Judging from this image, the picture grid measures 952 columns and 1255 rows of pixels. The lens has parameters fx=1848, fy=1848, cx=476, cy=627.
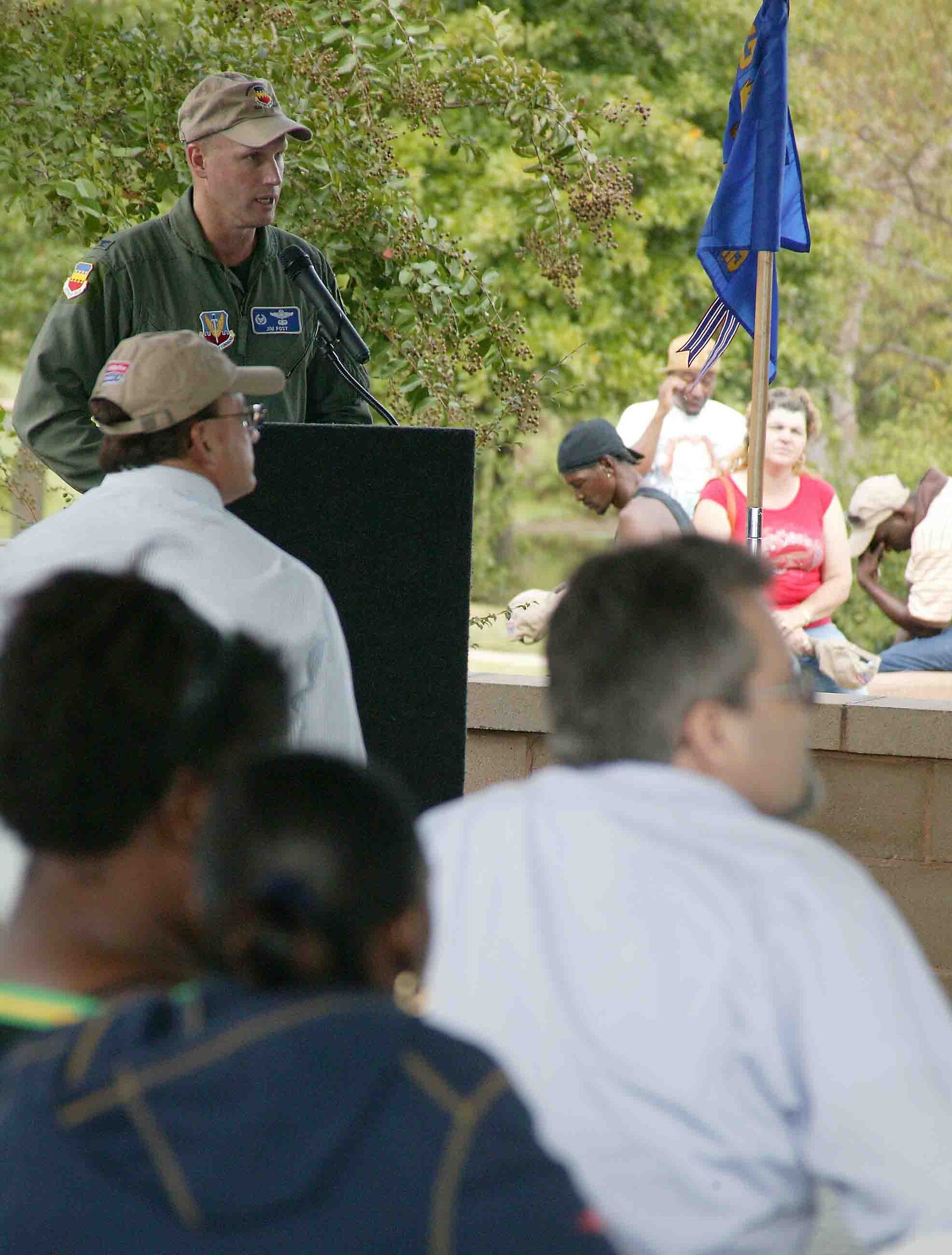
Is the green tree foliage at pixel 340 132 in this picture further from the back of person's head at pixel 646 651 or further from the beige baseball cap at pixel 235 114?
the back of person's head at pixel 646 651

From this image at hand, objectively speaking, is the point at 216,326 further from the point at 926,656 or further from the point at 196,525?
the point at 926,656

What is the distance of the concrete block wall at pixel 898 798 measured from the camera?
4.74 m

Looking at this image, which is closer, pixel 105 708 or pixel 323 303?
pixel 105 708

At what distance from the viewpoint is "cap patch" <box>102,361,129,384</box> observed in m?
2.90

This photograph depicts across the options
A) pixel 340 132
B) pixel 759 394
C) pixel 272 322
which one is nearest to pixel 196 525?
pixel 272 322

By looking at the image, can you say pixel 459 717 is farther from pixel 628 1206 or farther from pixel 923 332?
pixel 923 332

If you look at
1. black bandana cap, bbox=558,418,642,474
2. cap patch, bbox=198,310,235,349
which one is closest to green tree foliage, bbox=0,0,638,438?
black bandana cap, bbox=558,418,642,474

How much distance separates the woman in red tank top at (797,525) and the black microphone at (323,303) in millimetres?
2913

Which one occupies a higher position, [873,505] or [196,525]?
[196,525]

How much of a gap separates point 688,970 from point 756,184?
3.81m

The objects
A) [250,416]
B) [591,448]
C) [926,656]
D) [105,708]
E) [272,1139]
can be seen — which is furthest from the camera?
[926,656]

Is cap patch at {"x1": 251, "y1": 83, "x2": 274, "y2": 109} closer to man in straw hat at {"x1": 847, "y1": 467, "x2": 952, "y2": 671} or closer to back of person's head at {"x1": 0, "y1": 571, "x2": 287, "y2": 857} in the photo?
back of person's head at {"x1": 0, "y1": 571, "x2": 287, "y2": 857}

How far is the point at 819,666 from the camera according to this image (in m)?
6.55

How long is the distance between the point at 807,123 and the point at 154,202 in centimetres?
1297
